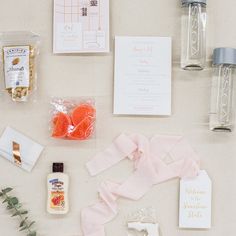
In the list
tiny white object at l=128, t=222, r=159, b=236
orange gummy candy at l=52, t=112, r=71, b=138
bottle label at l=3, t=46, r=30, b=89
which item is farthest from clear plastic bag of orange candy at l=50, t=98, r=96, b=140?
tiny white object at l=128, t=222, r=159, b=236

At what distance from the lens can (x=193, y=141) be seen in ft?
4.40

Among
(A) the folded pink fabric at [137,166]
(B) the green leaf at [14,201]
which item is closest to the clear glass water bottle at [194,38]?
(A) the folded pink fabric at [137,166]

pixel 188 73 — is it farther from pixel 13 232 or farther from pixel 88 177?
pixel 13 232

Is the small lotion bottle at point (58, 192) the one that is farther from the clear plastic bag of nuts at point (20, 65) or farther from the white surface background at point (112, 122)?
the clear plastic bag of nuts at point (20, 65)

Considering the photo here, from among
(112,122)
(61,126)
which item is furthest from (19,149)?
(112,122)

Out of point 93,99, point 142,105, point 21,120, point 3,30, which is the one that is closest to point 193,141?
point 142,105

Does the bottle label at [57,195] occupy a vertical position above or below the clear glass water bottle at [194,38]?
below

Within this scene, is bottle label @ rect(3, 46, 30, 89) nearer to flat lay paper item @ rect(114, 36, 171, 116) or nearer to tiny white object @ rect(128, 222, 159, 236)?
flat lay paper item @ rect(114, 36, 171, 116)

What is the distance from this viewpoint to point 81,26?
4.44 ft

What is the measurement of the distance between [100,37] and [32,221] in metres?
0.49

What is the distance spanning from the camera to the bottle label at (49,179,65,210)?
1317 millimetres

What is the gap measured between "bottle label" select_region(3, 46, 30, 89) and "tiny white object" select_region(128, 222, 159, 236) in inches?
17.1

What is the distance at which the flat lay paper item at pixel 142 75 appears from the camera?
134 cm

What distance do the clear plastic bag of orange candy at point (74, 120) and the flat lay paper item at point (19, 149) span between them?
0.06 m
